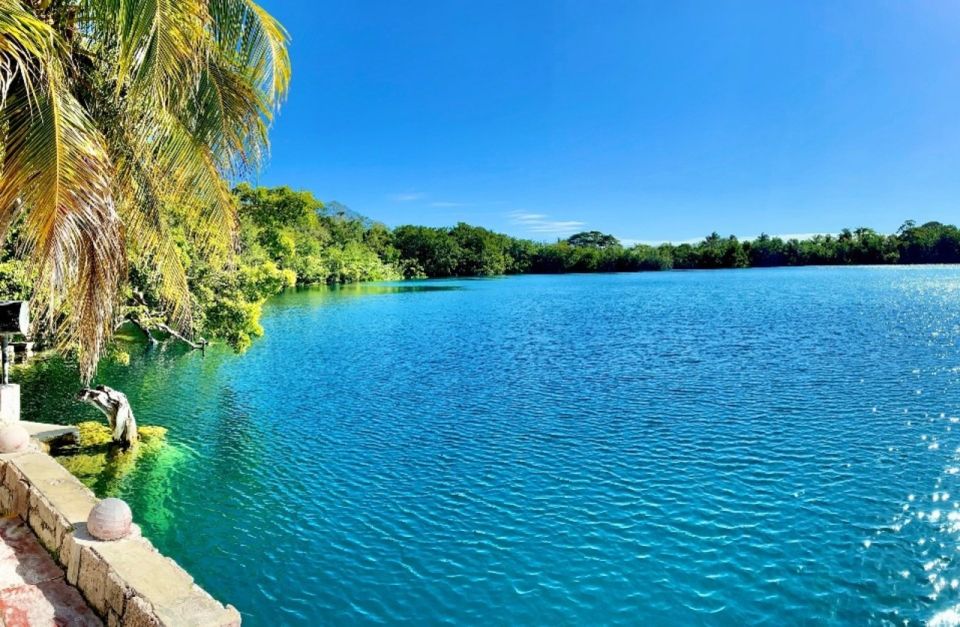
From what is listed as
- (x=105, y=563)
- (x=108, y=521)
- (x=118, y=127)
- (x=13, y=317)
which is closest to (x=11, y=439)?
(x=13, y=317)

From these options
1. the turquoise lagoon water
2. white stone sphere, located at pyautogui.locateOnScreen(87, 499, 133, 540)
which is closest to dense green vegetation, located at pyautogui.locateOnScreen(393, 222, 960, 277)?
the turquoise lagoon water

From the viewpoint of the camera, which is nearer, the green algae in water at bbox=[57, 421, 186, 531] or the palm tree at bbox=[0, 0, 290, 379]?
the palm tree at bbox=[0, 0, 290, 379]

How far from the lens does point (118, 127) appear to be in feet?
22.2

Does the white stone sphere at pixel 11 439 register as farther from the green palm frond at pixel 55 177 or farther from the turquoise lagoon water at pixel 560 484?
the green palm frond at pixel 55 177

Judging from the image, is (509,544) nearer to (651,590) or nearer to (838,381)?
(651,590)

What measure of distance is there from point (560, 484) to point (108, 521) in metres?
6.91

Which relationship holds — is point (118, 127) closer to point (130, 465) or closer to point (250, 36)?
→ point (250, 36)

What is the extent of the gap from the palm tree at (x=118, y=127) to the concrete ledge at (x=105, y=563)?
A: 162cm

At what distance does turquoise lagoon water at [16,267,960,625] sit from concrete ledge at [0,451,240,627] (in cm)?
201

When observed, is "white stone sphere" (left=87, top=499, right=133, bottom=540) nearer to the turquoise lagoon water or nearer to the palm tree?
the palm tree

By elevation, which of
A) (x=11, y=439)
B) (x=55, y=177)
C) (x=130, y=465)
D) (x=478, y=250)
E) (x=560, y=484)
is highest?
(x=478, y=250)

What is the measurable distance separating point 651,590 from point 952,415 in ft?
35.8

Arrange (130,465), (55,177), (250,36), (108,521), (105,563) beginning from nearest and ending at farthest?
(105,563) < (55,177) < (108,521) < (250,36) < (130,465)

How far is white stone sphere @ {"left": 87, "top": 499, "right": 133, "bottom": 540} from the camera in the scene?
16.6 feet
